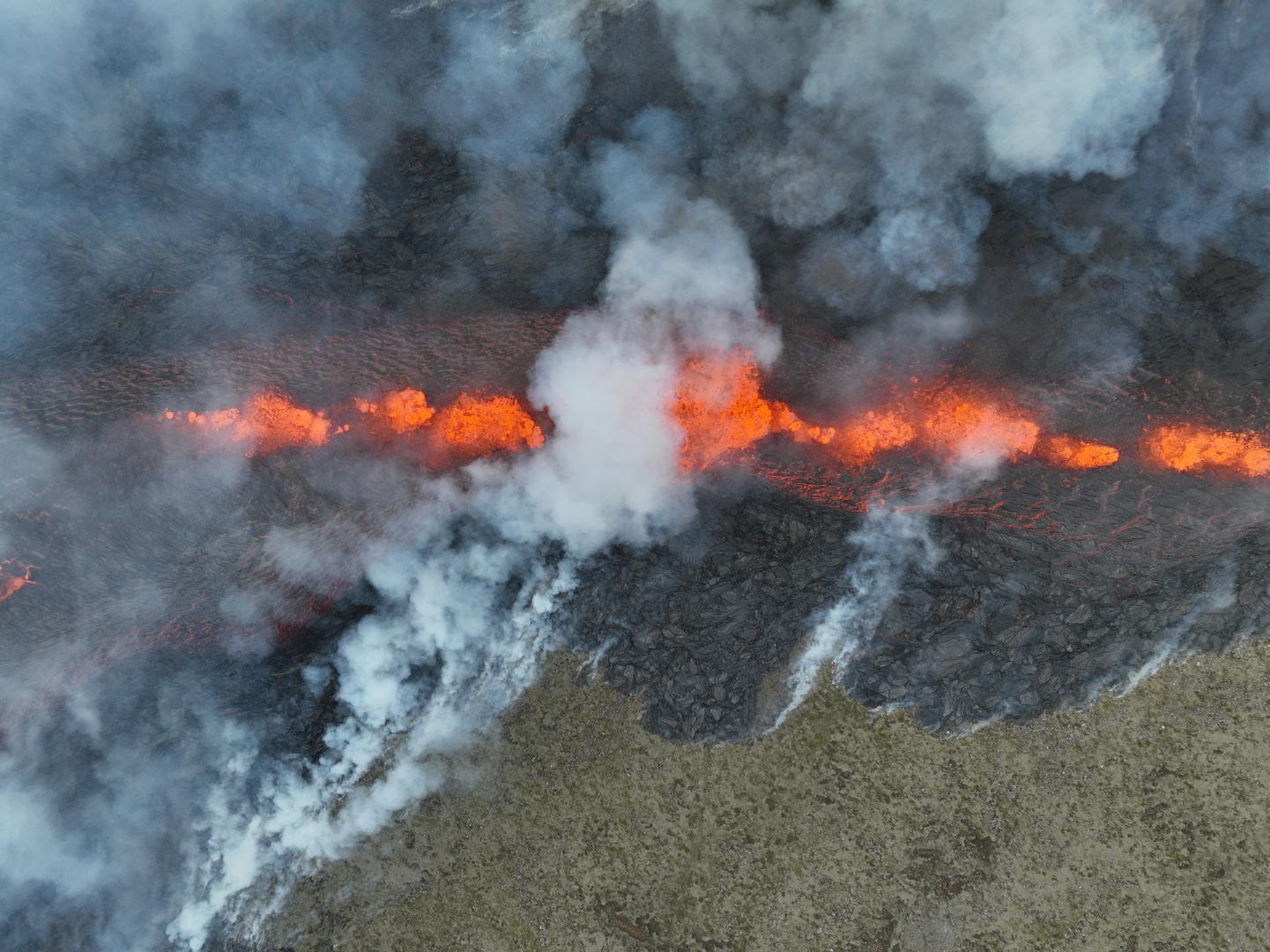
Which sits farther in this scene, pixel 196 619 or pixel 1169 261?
pixel 196 619

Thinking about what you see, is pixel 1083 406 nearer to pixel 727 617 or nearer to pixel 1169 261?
pixel 1169 261

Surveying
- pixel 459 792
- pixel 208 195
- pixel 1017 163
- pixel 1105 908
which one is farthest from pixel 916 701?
pixel 208 195

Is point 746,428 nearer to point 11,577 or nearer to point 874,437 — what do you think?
point 874,437

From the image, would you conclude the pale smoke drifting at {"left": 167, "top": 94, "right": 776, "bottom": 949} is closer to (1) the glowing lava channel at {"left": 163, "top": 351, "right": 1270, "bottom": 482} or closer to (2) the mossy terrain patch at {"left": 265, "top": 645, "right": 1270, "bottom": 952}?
(1) the glowing lava channel at {"left": 163, "top": 351, "right": 1270, "bottom": 482}

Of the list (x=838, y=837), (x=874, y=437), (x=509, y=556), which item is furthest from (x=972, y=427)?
(x=509, y=556)

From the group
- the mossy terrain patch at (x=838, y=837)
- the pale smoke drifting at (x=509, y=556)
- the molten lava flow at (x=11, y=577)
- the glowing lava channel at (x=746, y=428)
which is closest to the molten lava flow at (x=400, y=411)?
the glowing lava channel at (x=746, y=428)
